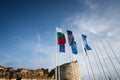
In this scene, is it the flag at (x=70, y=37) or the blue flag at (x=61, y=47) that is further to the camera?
the flag at (x=70, y=37)

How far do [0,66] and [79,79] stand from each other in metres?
25.7

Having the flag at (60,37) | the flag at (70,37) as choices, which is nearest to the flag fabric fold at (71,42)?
the flag at (70,37)

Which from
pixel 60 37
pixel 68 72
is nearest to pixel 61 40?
pixel 60 37

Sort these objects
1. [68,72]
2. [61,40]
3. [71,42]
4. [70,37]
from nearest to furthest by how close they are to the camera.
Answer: [61,40] → [71,42] → [70,37] → [68,72]

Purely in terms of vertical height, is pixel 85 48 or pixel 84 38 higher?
pixel 84 38

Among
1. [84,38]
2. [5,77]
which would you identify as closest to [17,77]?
[5,77]

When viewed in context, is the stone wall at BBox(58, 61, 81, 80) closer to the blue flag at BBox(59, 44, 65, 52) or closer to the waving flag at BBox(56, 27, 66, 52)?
the waving flag at BBox(56, 27, 66, 52)

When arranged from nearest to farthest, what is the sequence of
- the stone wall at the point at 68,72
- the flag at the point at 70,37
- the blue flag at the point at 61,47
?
the blue flag at the point at 61,47 → the flag at the point at 70,37 → the stone wall at the point at 68,72

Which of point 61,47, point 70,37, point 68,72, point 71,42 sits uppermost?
point 70,37

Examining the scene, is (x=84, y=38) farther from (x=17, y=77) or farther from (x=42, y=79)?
(x=17, y=77)

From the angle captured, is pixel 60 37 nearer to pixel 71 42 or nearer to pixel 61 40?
pixel 61 40

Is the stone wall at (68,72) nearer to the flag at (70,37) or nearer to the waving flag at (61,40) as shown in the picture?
the flag at (70,37)

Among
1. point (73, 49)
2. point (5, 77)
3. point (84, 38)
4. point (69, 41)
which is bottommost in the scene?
point (5, 77)

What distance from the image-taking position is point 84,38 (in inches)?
1201
